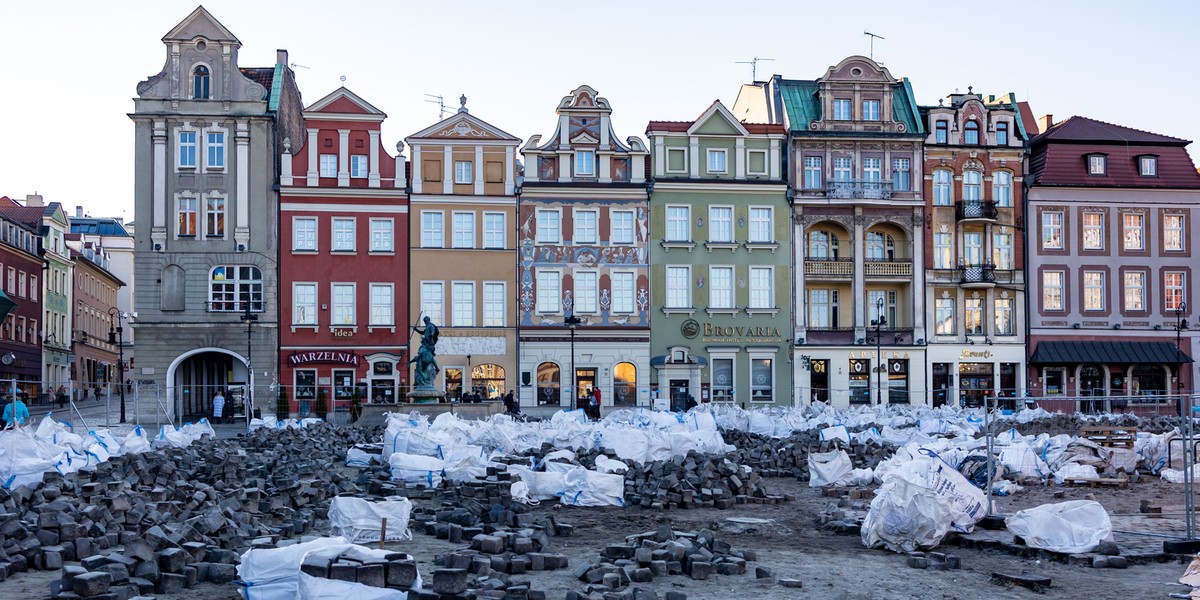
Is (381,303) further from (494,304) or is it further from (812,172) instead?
(812,172)

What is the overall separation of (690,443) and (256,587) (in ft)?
47.8

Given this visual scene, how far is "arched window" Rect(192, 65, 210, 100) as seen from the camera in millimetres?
46406

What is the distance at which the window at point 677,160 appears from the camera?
49.2 meters

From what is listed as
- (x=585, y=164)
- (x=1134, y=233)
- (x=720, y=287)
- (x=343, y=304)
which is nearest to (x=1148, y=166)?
(x=1134, y=233)

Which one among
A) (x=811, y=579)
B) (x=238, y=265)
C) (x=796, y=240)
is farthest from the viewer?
(x=796, y=240)

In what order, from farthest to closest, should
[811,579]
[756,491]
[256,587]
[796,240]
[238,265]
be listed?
[796,240] < [238,265] < [756,491] < [811,579] < [256,587]

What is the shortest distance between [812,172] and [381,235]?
17.7m

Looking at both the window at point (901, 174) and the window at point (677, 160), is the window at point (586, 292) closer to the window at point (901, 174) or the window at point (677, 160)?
the window at point (677, 160)

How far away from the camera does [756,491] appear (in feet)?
63.9

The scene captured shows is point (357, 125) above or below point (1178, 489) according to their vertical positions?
above

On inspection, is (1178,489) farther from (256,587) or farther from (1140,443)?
(256,587)

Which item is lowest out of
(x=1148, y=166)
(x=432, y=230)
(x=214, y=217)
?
(x=432, y=230)

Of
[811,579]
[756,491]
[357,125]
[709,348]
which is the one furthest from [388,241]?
[811,579]

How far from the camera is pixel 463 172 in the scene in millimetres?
47719
